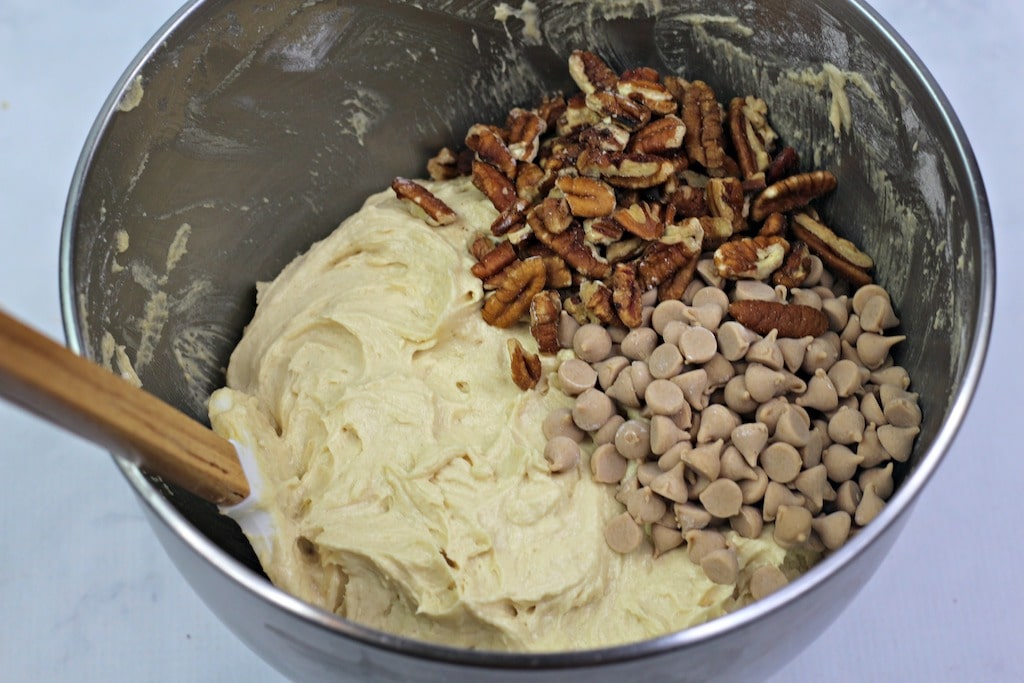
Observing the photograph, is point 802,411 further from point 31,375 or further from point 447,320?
point 31,375

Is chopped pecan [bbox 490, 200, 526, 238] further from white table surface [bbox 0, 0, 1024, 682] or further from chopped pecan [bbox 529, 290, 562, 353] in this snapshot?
white table surface [bbox 0, 0, 1024, 682]

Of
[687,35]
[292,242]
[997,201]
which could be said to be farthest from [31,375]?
[997,201]

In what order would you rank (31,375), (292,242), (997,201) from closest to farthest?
1. (31,375)
2. (292,242)
3. (997,201)

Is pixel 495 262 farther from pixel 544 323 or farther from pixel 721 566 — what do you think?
pixel 721 566

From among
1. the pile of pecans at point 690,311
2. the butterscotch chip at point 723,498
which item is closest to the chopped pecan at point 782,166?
the pile of pecans at point 690,311

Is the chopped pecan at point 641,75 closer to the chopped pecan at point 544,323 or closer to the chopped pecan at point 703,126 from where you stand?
the chopped pecan at point 703,126
